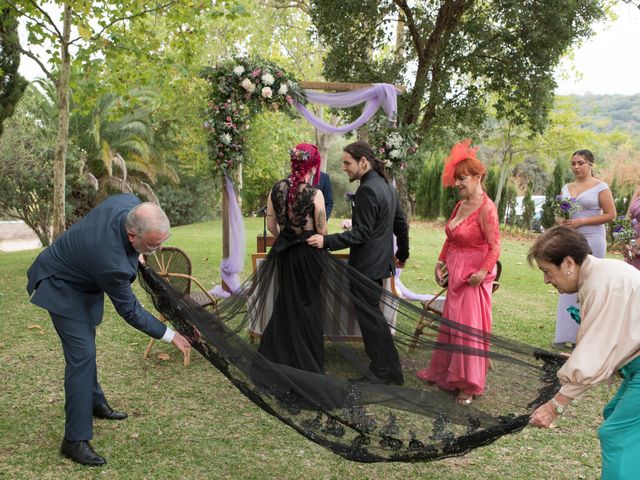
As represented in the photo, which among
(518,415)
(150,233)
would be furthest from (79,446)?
(518,415)

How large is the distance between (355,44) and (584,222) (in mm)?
7070

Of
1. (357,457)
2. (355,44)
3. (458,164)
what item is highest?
(355,44)

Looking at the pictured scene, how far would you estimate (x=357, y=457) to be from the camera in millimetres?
3174

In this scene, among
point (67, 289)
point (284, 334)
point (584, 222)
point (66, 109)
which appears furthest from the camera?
point (66, 109)

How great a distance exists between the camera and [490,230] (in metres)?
4.88

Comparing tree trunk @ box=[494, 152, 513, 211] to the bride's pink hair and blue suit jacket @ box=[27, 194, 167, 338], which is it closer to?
the bride's pink hair

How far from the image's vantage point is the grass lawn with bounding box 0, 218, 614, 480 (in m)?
3.82

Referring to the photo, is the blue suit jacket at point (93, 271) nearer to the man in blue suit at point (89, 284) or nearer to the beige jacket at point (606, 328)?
the man in blue suit at point (89, 284)

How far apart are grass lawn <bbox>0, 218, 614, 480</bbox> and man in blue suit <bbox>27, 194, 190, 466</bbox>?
0.34 metres

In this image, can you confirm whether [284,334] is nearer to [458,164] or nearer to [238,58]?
[458,164]

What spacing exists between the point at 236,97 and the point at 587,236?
489 cm

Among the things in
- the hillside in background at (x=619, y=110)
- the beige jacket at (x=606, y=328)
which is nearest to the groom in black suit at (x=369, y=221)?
the beige jacket at (x=606, y=328)

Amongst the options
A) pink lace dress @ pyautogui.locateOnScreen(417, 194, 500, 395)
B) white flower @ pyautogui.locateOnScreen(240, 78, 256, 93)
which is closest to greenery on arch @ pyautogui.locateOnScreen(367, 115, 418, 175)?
white flower @ pyautogui.locateOnScreen(240, 78, 256, 93)

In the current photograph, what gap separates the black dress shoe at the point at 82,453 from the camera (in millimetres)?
3799
